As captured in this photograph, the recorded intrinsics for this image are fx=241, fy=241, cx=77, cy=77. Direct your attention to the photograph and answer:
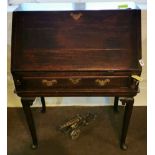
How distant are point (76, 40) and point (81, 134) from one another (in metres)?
0.91

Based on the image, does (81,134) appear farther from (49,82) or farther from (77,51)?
(77,51)

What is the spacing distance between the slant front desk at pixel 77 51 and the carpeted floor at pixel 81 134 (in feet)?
1.83

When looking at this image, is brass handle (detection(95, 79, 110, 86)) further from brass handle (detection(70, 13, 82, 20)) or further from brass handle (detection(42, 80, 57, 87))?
brass handle (detection(70, 13, 82, 20))

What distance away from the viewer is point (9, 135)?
2080 millimetres

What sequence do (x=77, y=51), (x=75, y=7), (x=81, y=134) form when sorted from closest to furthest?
(x=77, y=51)
(x=75, y=7)
(x=81, y=134)

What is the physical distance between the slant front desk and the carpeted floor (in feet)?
1.83

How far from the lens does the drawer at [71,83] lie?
1.48 meters

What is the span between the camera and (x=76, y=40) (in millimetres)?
→ 1495

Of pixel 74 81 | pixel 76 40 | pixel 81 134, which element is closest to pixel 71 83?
pixel 74 81

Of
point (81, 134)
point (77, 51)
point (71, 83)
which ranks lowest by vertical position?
point (81, 134)

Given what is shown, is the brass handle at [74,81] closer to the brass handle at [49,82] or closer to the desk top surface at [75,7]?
the brass handle at [49,82]

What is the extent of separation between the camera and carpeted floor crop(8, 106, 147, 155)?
75.2 inches

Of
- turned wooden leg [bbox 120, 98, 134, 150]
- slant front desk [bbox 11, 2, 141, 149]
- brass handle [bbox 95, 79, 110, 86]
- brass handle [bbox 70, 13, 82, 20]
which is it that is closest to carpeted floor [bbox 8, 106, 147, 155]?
turned wooden leg [bbox 120, 98, 134, 150]
